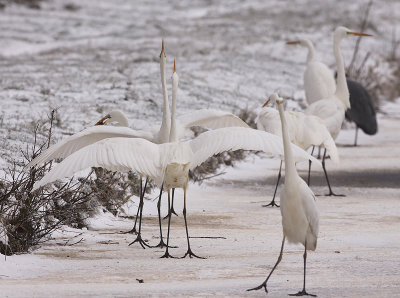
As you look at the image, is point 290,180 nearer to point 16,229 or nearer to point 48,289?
point 48,289

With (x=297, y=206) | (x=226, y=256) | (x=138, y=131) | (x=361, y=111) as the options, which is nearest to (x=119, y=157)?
(x=226, y=256)

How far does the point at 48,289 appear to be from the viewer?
5605 millimetres

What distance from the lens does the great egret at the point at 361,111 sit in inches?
601

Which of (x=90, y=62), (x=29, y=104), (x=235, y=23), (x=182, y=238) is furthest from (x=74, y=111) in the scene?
(x=235, y=23)

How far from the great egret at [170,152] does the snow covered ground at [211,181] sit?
27.9 inches

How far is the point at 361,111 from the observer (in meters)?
15.4

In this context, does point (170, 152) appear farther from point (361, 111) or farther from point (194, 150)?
point (361, 111)

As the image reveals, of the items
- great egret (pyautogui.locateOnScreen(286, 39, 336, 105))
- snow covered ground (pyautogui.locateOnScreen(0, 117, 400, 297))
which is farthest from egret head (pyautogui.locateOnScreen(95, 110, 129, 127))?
great egret (pyautogui.locateOnScreen(286, 39, 336, 105))

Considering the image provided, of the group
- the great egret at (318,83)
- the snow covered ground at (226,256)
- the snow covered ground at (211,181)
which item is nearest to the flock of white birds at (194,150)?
the snow covered ground at (226,256)

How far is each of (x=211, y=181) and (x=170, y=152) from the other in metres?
4.24

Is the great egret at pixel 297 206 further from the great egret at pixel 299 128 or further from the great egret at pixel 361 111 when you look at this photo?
the great egret at pixel 361 111

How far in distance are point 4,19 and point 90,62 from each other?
18.3 meters

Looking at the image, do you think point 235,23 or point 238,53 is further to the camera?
point 235,23

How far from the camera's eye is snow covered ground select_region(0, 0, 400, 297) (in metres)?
6.03
